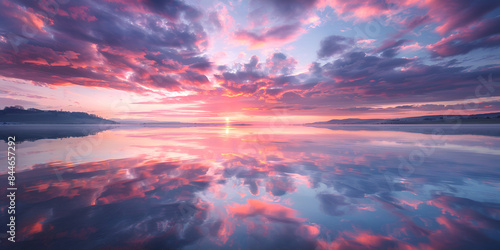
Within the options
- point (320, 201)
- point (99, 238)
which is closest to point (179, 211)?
point (99, 238)

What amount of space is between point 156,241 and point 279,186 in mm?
4259

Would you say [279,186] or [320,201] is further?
[279,186]

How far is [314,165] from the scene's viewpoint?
375 inches

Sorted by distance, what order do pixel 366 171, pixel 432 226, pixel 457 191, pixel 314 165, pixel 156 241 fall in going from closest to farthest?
1. pixel 156 241
2. pixel 432 226
3. pixel 457 191
4. pixel 366 171
5. pixel 314 165

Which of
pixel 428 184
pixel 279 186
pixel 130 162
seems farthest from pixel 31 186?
pixel 428 184

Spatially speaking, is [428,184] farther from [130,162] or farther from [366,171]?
[130,162]

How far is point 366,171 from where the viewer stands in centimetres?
836

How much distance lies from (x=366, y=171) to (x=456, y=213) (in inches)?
150

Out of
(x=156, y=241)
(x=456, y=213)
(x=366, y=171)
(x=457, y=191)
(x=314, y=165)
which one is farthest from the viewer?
(x=314, y=165)

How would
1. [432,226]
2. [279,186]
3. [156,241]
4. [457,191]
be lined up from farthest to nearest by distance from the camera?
[279,186] < [457,191] < [432,226] < [156,241]

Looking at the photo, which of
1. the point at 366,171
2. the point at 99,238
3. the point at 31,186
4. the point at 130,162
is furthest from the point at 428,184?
the point at 31,186

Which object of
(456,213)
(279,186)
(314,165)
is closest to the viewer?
(456,213)

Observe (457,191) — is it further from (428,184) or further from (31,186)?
(31,186)

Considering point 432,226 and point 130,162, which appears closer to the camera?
point 432,226
